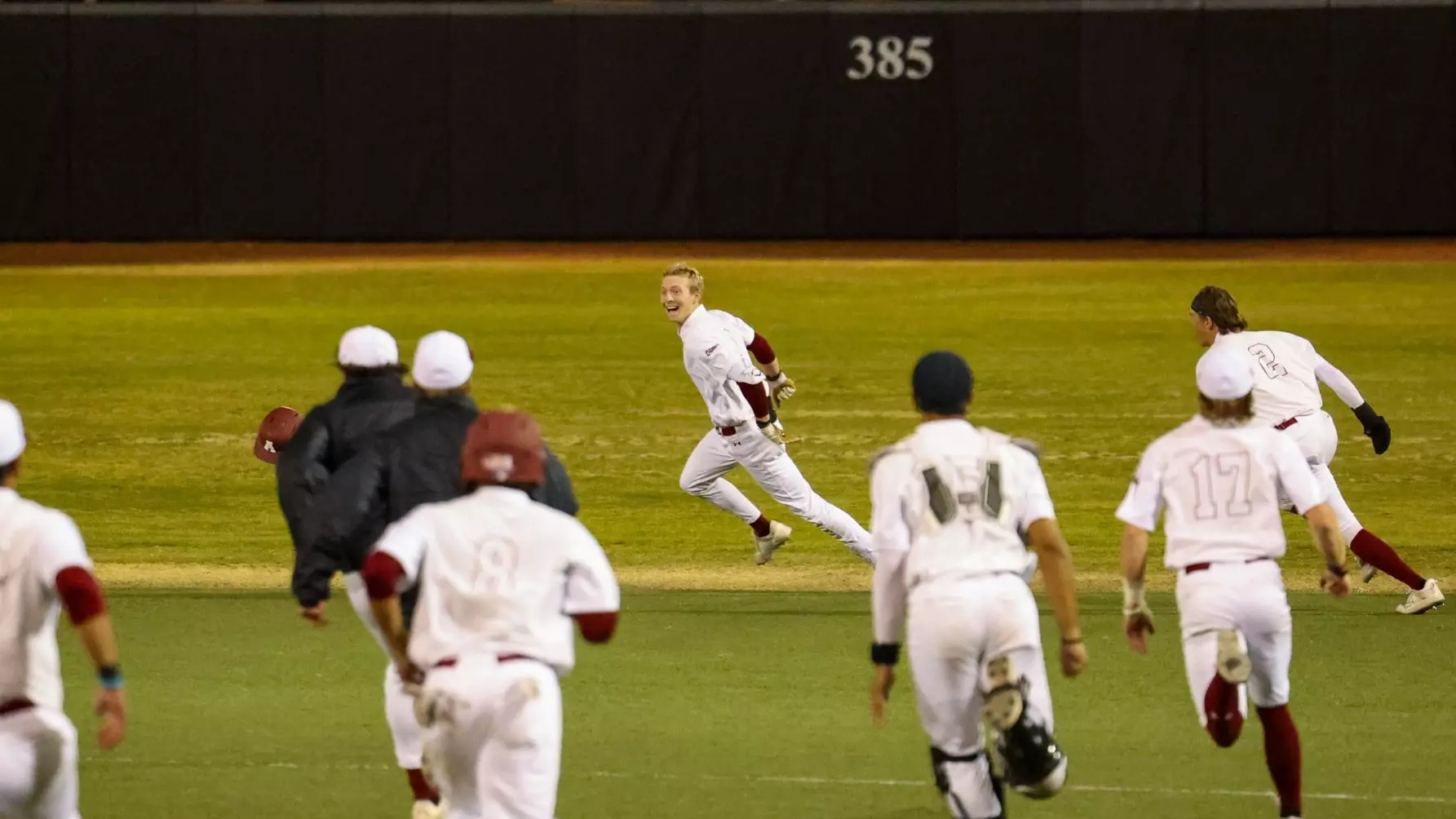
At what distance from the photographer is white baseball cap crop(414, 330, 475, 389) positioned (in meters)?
7.83

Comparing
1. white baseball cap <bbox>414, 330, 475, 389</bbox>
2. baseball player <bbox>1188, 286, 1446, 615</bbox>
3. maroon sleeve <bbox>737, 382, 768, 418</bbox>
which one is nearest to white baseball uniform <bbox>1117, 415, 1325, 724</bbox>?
white baseball cap <bbox>414, 330, 475, 389</bbox>

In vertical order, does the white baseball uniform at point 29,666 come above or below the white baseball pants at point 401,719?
above

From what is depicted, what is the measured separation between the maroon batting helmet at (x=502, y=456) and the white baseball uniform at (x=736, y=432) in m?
7.57

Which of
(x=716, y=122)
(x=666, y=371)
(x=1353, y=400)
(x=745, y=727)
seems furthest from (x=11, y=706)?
(x=716, y=122)

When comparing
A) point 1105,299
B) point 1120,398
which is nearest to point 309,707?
point 1120,398

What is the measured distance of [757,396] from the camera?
14.4 meters

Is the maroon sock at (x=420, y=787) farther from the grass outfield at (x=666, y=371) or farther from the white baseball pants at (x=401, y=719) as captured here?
the grass outfield at (x=666, y=371)

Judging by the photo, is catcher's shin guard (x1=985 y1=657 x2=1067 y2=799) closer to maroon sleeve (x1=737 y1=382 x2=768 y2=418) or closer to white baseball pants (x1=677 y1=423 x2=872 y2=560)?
white baseball pants (x1=677 y1=423 x2=872 y2=560)

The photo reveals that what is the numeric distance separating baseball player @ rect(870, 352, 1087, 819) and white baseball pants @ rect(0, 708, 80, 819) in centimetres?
259

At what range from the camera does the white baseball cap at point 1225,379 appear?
7934 millimetres

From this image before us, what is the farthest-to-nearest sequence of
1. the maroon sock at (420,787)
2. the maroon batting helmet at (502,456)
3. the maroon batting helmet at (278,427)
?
the maroon batting helmet at (278,427)
the maroon sock at (420,787)
the maroon batting helmet at (502,456)

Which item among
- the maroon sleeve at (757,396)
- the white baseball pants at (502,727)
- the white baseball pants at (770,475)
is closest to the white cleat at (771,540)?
the white baseball pants at (770,475)

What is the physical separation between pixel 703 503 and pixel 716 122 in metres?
14.2

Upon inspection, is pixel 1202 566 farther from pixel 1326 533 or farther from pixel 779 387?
pixel 779 387
